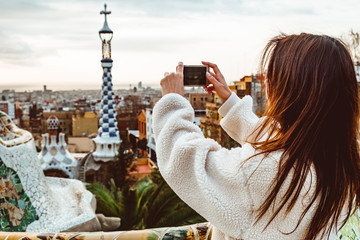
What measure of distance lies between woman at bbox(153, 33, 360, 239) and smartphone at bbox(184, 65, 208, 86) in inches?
8.1

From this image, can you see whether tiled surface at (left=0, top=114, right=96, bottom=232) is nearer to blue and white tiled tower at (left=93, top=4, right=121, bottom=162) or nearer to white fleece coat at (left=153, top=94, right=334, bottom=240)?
white fleece coat at (left=153, top=94, right=334, bottom=240)

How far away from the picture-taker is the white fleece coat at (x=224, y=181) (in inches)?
32.3

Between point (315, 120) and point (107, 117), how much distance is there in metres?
9.34

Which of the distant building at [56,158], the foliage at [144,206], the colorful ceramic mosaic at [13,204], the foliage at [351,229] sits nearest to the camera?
the foliage at [351,229]

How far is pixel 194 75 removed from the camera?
108cm

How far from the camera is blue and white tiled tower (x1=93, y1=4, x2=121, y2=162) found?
9.64m

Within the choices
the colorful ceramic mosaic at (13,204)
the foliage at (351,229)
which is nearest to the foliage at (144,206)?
the colorful ceramic mosaic at (13,204)

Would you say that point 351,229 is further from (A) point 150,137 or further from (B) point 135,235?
(A) point 150,137

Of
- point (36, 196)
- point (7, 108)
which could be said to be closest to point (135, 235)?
point (36, 196)

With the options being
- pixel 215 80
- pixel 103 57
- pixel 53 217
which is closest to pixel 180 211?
pixel 53 217

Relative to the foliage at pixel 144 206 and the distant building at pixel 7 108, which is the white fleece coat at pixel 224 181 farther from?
the distant building at pixel 7 108

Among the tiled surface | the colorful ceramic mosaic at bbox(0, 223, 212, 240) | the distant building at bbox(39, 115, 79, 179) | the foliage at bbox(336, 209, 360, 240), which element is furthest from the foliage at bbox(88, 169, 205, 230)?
the distant building at bbox(39, 115, 79, 179)

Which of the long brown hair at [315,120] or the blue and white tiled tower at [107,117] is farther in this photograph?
the blue and white tiled tower at [107,117]

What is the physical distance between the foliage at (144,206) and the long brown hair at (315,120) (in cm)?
353
